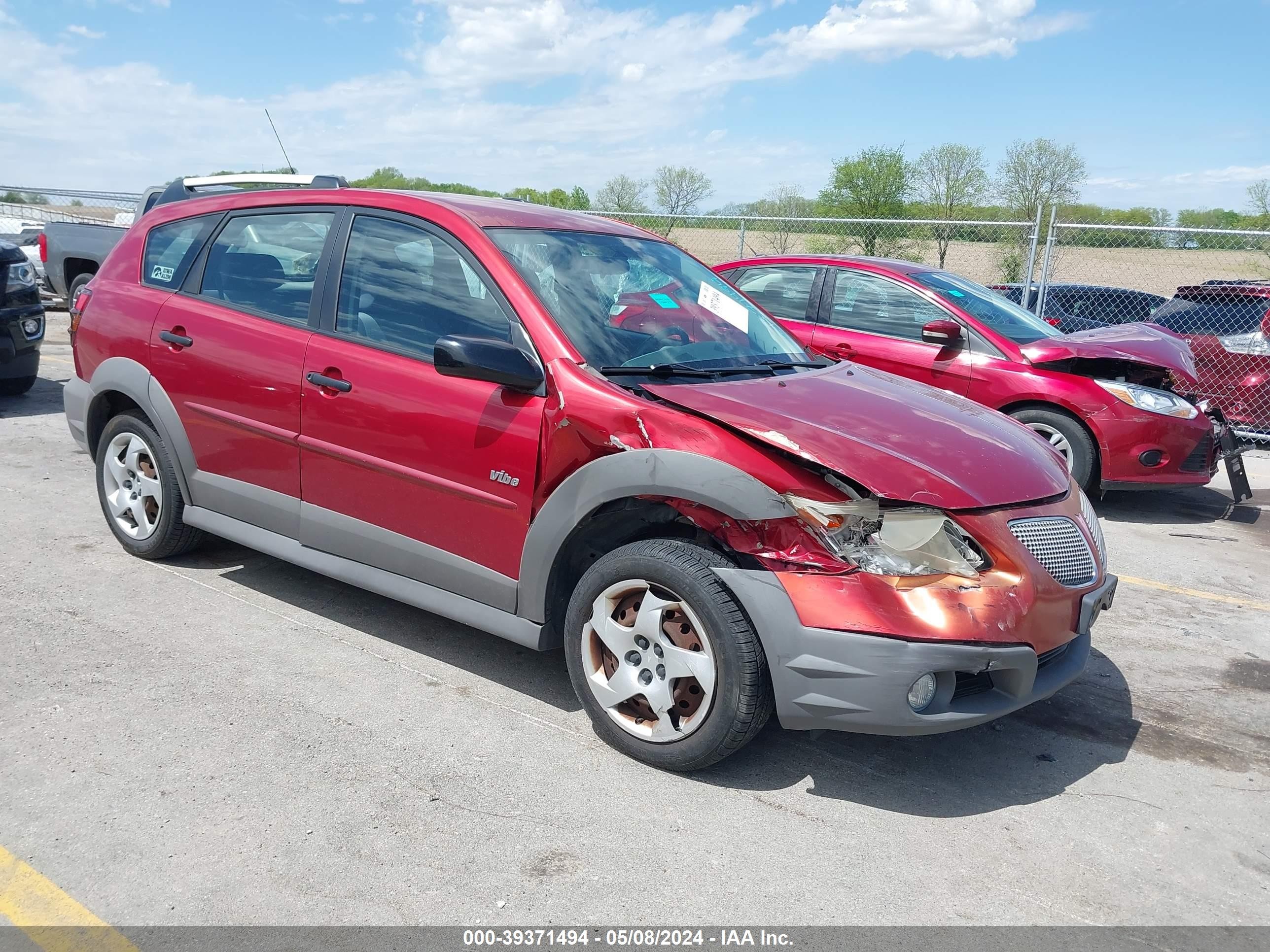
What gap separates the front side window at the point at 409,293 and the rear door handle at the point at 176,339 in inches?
34.8

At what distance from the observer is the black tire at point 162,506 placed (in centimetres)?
471

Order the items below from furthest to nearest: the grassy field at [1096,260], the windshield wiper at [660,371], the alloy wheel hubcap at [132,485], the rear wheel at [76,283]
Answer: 1. the grassy field at [1096,260]
2. the rear wheel at [76,283]
3. the alloy wheel hubcap at [132,485]
4. the windshield wiper at [660,371]

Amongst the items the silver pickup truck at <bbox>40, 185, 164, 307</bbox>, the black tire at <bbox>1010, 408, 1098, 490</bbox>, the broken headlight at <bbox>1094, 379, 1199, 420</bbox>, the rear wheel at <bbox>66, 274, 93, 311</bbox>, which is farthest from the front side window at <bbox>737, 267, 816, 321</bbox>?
the rear wheel at <bbox>66, 274, 93, 311</bbox>

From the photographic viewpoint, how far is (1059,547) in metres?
3.37

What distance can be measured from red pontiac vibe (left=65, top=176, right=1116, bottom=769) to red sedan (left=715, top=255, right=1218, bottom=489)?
3091 mm

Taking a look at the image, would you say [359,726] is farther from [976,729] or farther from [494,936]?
[976,729]

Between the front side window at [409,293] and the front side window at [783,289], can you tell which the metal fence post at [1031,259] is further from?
the front side window at [409,293]

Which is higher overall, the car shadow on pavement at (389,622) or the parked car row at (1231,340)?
the parked car row at (1231,340)

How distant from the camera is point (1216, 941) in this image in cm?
262

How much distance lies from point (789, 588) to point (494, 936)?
124 cm

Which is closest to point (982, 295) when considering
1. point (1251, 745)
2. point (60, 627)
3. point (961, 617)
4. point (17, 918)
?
point (1251, 745)

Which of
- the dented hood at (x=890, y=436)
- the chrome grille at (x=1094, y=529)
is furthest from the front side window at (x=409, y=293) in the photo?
the chrome grille at (x=1094, y=529)

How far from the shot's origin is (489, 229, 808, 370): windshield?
371cm

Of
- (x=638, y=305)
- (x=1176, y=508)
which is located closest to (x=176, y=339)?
(x=638, y=305)
